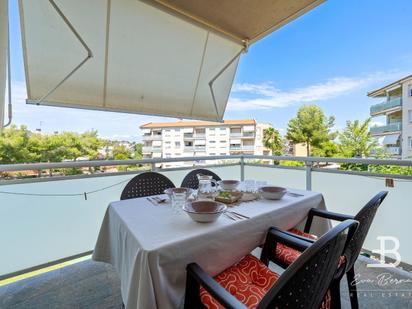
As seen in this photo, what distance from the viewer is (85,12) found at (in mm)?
2316

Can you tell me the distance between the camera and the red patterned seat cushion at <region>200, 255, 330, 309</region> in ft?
3.33

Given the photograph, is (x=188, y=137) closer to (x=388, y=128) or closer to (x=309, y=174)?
(x=388, y=128)

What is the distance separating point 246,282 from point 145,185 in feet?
4.12

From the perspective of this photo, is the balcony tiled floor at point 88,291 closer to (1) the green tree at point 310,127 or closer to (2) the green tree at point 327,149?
(1) the green tree at point 310,127

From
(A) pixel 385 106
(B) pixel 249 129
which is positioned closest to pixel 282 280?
(A) pixel 385 106

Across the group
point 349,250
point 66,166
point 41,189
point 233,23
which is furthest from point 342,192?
point 41,189

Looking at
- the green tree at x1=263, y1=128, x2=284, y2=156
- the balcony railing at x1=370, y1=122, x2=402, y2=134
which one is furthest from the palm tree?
the balcony railing at x1=370, y1=122, x2=402, y2=134

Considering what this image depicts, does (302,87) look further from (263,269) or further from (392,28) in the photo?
(263,269)

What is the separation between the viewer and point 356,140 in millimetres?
21250

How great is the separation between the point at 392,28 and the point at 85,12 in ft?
53.8

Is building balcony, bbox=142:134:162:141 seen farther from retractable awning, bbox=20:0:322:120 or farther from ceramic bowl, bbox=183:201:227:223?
ceramic bowl, bbox=183:201:227:223

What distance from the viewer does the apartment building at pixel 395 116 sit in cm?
1338

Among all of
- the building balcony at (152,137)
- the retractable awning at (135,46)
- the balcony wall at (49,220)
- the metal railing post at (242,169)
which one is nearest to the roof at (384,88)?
the metal railing post at (242,169)

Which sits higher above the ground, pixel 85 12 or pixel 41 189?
pixel 85 12
